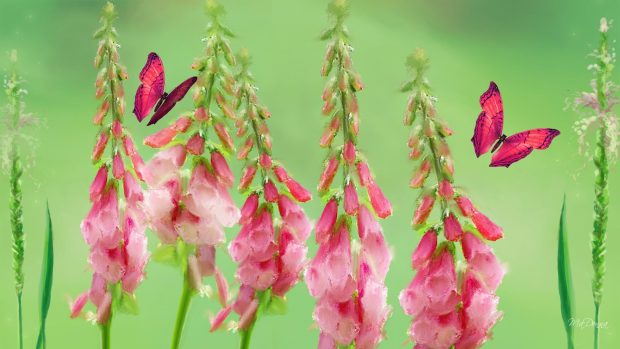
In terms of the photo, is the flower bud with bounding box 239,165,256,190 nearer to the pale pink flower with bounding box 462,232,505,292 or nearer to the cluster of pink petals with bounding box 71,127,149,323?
the cluster of pink petals with bounding box 71,127,149,323

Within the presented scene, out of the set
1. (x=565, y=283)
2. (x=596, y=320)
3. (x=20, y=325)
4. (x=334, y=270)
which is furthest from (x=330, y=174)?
(x=20, y=325)

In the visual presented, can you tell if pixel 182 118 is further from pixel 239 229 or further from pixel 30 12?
pixel 30 12

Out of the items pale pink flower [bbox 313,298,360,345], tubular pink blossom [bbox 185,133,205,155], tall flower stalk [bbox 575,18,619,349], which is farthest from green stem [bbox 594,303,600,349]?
tubular pink blossom [bbox 185,133,205,155]

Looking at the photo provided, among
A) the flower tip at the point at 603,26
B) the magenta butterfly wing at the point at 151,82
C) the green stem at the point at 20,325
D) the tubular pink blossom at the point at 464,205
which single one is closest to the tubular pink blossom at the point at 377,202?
the tubular pink blossom at the point at 464,205

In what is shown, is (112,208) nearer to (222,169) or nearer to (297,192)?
(222,169)

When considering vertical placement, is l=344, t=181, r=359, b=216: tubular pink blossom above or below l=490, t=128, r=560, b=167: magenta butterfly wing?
below

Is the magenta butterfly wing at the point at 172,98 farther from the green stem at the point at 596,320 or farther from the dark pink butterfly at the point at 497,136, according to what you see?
the green stem at the point at 596,320
